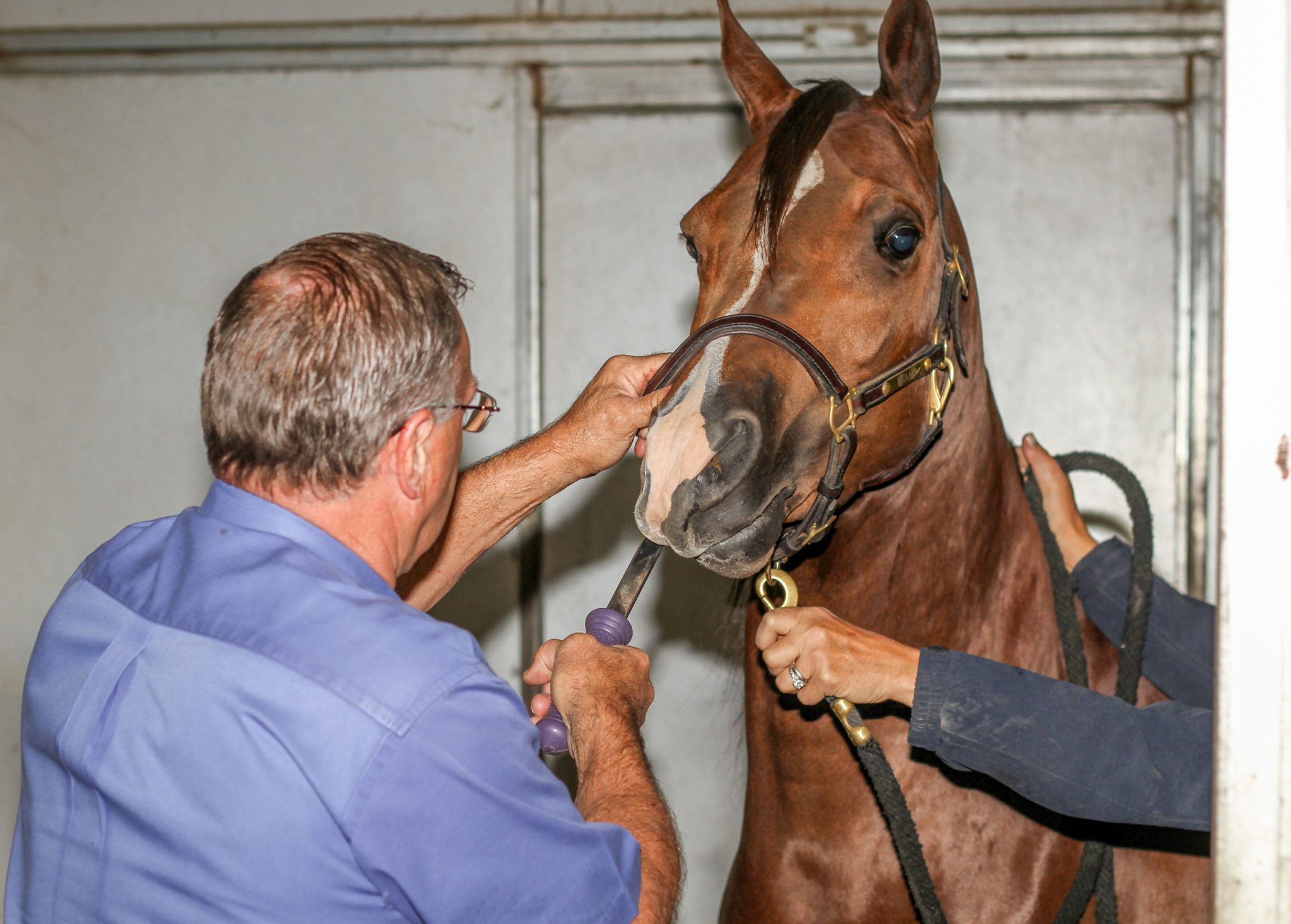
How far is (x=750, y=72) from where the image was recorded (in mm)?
1879

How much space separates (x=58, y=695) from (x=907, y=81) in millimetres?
1445

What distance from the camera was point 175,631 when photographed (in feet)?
3.26

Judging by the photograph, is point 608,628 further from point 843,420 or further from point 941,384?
point 941,384

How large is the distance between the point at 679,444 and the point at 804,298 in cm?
32

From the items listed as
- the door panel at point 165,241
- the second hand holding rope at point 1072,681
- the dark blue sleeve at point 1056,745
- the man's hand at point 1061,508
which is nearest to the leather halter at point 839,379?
the second hand holding rope at point 1072,681

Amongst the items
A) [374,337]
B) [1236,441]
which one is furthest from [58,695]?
[1236,441]

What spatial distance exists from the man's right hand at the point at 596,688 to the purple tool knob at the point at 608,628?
0.02m

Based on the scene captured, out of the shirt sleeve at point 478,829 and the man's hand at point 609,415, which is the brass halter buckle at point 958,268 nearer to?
the man's hand at point 609,415

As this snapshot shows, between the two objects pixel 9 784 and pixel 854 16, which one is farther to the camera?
pixel 9 784

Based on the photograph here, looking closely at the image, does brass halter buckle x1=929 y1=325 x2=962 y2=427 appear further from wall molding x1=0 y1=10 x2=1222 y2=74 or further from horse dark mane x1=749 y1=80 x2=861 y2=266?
wall molding x1=0 y1=10 x2=1222 y2=74

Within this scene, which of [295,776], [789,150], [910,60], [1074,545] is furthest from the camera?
[1074,545]

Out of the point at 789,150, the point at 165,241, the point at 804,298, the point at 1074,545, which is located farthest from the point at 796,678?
the point at 165,241

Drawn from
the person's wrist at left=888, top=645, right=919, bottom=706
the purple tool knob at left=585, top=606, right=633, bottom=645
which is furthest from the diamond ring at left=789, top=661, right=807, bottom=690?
the purple tool knob at left=585, top=606, right=633, bottom=645

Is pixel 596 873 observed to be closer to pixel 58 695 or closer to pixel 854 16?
pixel 58 695
